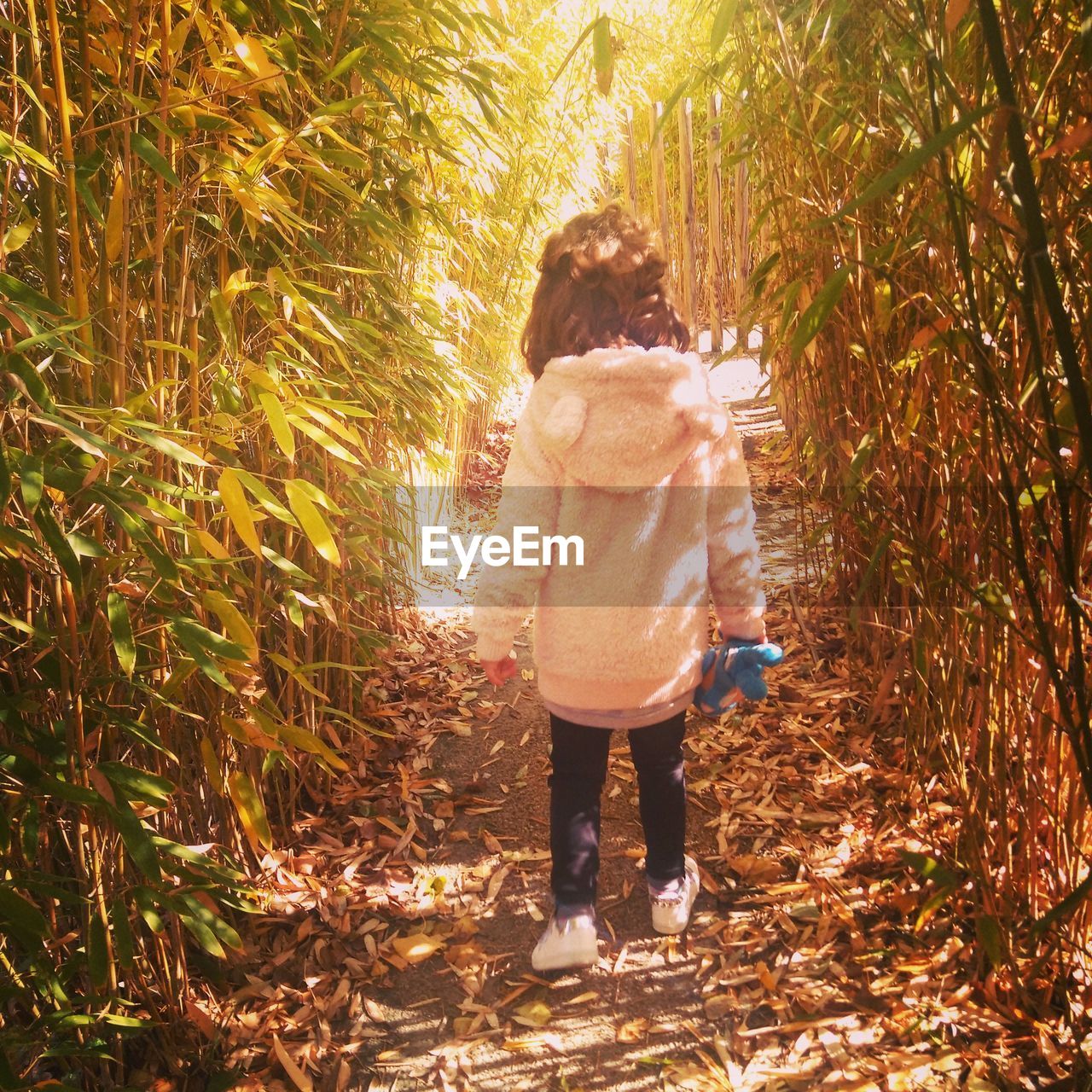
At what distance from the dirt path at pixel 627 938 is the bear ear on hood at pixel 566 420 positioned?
0.57 metres

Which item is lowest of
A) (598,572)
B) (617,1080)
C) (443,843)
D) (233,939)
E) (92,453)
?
(617,1080)

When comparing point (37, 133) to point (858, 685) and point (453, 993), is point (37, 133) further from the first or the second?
point (858, 685)

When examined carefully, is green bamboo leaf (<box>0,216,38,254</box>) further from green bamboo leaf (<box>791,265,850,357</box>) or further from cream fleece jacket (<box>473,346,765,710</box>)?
green bamboo leaf (<box>791,265,850,357</box>)

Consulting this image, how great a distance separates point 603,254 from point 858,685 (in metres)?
1.16

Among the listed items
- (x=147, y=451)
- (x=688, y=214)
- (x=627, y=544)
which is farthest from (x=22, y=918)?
(x=688, y=214)

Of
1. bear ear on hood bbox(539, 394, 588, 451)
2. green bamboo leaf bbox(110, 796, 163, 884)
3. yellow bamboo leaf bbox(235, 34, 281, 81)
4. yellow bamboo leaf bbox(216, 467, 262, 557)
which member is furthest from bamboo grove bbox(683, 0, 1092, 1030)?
green bamboo leaf bbox(110, 796, 163, 884)

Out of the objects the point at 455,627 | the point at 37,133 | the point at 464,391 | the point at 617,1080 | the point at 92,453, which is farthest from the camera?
the point at 455,627

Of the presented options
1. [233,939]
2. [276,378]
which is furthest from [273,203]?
[233,939]

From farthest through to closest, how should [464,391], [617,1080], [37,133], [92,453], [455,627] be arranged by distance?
[455,627] → [464,391] → [617,1080] → [37,133] → [92,453]

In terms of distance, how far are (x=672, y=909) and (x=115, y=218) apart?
1.20m

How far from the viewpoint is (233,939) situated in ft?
3.54

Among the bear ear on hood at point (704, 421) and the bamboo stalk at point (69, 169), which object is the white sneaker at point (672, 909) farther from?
the bamboo stalk at point (69, 169)

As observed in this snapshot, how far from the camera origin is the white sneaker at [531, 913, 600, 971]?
54.4 inches

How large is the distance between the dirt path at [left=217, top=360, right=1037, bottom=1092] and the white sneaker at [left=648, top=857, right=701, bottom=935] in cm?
2
